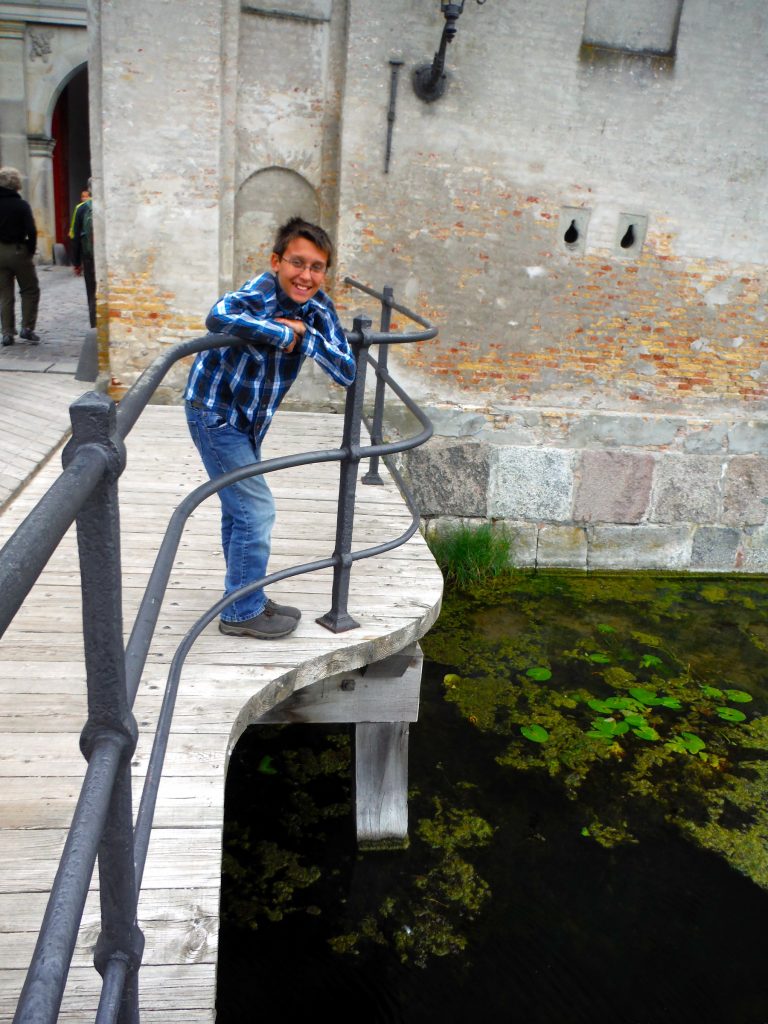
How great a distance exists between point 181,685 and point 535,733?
252 cm

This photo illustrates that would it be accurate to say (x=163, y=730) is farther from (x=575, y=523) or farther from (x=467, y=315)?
(x=575, y=523)

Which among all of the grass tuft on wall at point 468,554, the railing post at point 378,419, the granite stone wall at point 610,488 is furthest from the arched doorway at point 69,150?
the railing post at point 378,419

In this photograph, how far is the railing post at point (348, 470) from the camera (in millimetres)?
2629

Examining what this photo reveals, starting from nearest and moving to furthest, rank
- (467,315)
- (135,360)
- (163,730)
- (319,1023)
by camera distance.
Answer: (163,730) < (319,1023) < (135,360) < (467,315)

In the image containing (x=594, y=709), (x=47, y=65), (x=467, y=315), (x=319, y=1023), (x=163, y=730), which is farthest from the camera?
(x=47, y=65)

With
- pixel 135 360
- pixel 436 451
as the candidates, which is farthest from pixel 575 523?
pixel 135 360

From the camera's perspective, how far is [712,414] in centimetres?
679

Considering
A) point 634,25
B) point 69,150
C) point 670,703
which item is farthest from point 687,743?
point 69,150

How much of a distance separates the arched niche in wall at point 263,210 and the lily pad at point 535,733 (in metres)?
3.35

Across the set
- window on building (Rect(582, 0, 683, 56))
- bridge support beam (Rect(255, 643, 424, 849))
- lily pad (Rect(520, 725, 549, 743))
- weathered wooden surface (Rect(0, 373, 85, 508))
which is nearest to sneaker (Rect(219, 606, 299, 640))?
bridge support beam (Rect(255, 643, 424, 849))

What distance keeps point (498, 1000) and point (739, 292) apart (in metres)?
5.30

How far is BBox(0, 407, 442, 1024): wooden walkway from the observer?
70.1 inches

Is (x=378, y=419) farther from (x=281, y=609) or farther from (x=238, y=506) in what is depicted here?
(x=238, y=506)

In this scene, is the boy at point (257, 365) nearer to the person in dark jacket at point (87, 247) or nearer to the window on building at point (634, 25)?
the window on building at point (634, 25)
